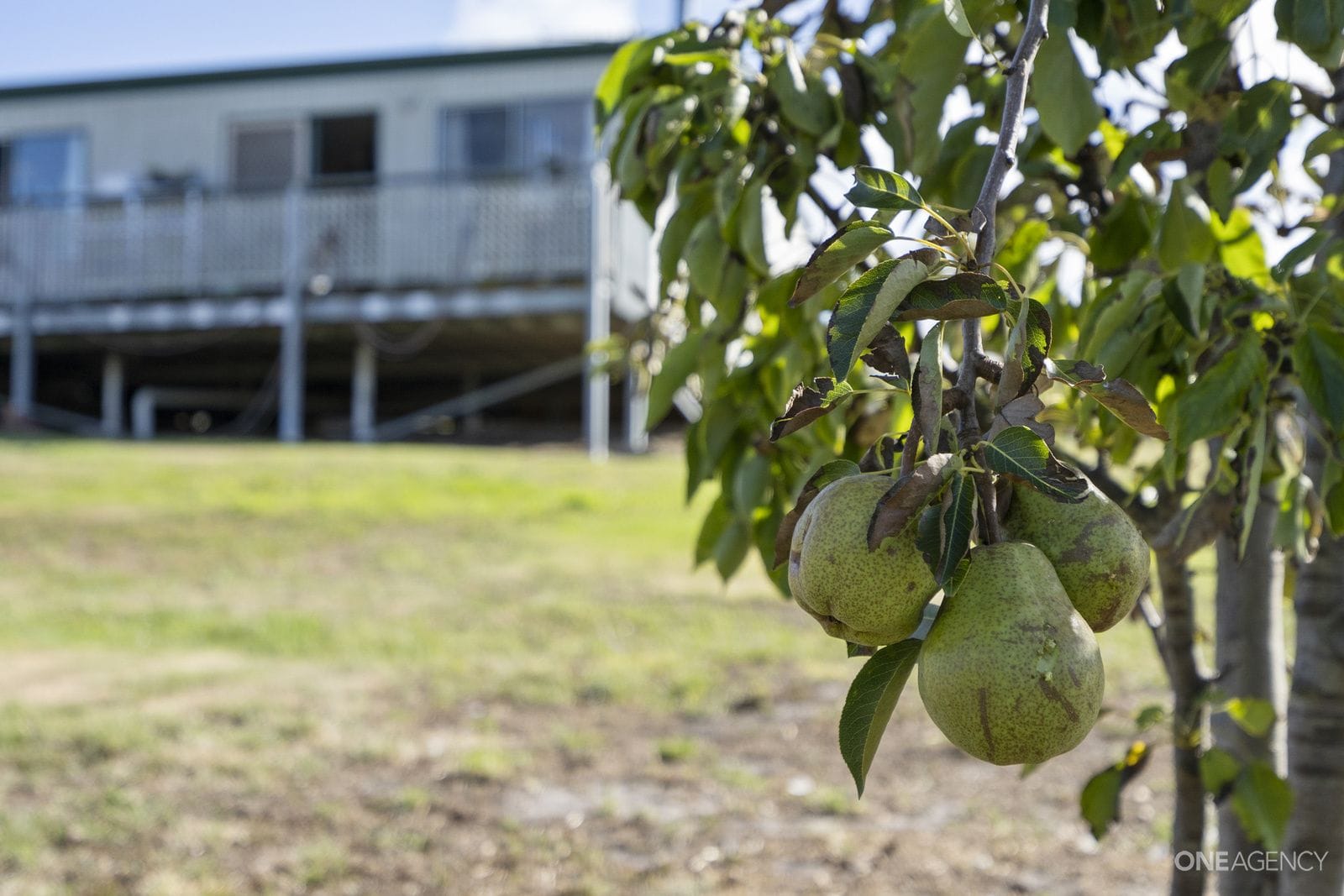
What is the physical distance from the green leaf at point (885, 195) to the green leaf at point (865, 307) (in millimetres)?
76

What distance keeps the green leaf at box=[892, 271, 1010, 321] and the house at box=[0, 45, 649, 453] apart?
13422 millimetres

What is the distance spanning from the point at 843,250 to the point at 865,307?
0.11 meters

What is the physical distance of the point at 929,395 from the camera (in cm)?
91

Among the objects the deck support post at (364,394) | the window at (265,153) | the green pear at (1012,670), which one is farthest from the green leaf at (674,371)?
the window at (265,153)

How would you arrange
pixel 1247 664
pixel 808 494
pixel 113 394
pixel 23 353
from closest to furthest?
pixel 808 494 → pixel 1247 664 → pixel 23 353 → pixel 113 394

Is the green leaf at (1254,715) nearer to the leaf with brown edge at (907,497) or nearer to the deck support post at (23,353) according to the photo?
the leaf with brown edge at (907,497)

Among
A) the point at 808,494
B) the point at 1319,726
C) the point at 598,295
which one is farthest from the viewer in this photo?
the point at 598,295

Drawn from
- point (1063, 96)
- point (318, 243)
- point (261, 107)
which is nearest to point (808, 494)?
point (1063, 96)

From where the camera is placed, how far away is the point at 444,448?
14.3 metres

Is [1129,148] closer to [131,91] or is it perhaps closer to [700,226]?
[700,226]

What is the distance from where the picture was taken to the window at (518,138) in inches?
666

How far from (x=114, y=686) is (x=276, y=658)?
2.66 ft

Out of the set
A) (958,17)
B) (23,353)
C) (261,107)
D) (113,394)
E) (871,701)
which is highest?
(261,107)

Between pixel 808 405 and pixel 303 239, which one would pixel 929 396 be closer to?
pixel 808 405
